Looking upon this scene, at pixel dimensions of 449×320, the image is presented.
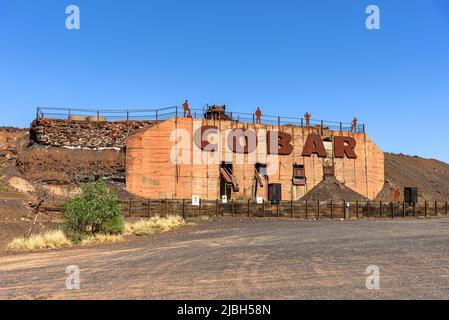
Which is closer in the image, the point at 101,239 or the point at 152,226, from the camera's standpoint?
the point at 101,239

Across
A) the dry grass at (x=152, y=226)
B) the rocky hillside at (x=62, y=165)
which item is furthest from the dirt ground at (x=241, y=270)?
the rocky hillside at (x=62, y=165)

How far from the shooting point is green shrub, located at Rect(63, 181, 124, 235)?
73.0 ft

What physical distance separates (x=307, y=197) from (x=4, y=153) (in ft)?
91.4

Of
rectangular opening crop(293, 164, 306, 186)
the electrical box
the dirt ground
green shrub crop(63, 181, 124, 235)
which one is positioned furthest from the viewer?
rectangular opening crop(293, 164, 306, 186)

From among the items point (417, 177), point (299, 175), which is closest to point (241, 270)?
point (299, 175)

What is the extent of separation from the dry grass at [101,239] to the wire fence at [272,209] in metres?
10.4

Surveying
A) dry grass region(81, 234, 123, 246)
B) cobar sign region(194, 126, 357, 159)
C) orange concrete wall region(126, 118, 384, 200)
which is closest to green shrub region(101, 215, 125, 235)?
dry grass region(81, 234, 123, 246)

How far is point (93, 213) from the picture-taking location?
877 inches

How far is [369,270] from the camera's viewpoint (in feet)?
35.3

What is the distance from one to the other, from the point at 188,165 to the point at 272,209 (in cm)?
775

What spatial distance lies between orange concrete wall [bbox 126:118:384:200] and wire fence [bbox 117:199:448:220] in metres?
3.01

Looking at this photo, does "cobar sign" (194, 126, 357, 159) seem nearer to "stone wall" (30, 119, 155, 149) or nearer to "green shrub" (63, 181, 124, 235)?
"stone wall" (30, 119, 155, 149)

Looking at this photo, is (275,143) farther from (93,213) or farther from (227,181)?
(93,213)
